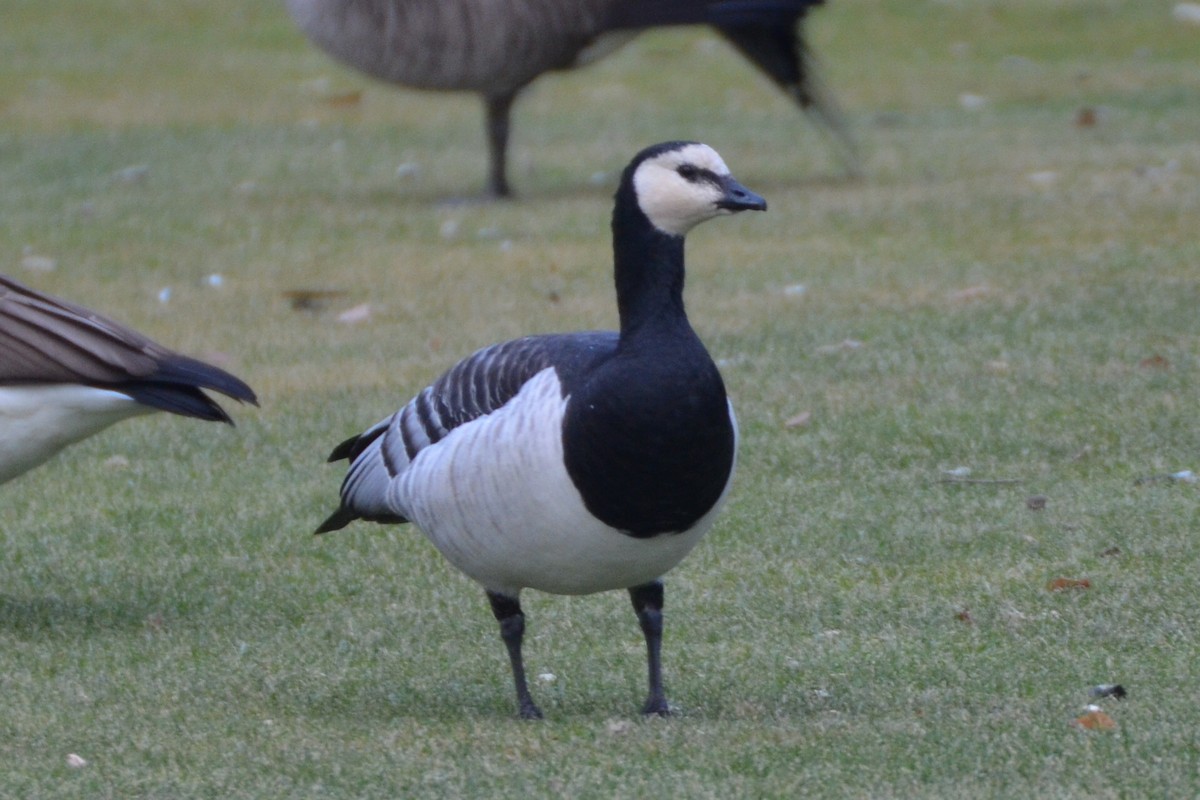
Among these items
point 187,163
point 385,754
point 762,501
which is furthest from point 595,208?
point 385,754

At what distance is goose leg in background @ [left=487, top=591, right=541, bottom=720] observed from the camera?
434cm

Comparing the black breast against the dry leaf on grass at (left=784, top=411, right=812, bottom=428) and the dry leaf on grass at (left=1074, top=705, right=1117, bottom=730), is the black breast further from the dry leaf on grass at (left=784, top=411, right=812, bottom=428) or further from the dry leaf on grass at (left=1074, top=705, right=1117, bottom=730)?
the dry leaf on grass at (left=784, top=411, right=812, bottom=428)

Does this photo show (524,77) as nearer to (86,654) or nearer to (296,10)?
(296,10)

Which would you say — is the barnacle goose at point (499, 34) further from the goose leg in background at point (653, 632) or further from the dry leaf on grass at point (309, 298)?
the goose leg in background at point (653, 632)

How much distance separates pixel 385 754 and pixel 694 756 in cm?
66

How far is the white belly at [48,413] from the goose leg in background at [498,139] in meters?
6.22

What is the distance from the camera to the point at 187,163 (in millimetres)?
12656

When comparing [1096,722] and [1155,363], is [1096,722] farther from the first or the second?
[1155,363]

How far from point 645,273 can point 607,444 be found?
449 millimetres

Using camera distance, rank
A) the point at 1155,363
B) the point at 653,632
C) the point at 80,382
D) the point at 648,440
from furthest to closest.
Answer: the point at 1155,363
the point at 80,382
the point at 653,632
the point at 648,440

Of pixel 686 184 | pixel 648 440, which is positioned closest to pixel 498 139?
pixel 686 184

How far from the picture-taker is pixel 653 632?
4.36 metres

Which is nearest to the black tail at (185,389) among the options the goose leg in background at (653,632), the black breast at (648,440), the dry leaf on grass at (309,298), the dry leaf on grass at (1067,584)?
the goose leg in background at (653,632)

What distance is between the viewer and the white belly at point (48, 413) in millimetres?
5078
